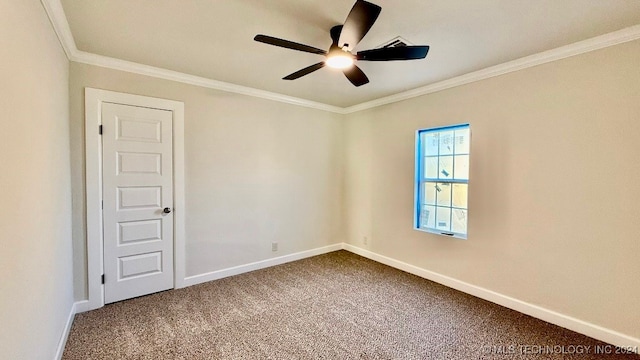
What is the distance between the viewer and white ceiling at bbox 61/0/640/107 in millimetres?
1822

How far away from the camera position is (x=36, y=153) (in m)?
1.60

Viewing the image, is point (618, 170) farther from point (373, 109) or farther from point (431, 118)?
point (373, 109)

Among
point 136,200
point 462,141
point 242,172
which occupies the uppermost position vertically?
point 462,141

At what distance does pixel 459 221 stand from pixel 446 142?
3.17 ft

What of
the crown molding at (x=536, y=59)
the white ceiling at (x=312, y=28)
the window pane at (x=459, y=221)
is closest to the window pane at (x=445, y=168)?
the window pane at (x=459, y=221)

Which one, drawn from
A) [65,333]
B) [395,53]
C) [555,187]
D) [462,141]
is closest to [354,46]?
[395,53]

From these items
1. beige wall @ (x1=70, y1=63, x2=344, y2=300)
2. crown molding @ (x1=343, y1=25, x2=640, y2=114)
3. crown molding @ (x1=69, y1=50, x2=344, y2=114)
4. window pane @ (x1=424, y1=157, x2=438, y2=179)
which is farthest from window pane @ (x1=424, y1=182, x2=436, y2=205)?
crown molding @ (x1=69, y1=50, x2=344, y2=114)

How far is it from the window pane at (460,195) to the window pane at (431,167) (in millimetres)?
305

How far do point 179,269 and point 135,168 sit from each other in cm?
122

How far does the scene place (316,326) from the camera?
95.4 inches

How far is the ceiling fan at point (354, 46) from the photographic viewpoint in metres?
1.54

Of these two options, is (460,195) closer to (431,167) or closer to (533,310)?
→ (431,167)

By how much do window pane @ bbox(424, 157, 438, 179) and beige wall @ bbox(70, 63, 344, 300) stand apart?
1521 mm

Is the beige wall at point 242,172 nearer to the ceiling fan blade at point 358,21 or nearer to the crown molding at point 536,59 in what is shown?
the crown molding at point 536,59
